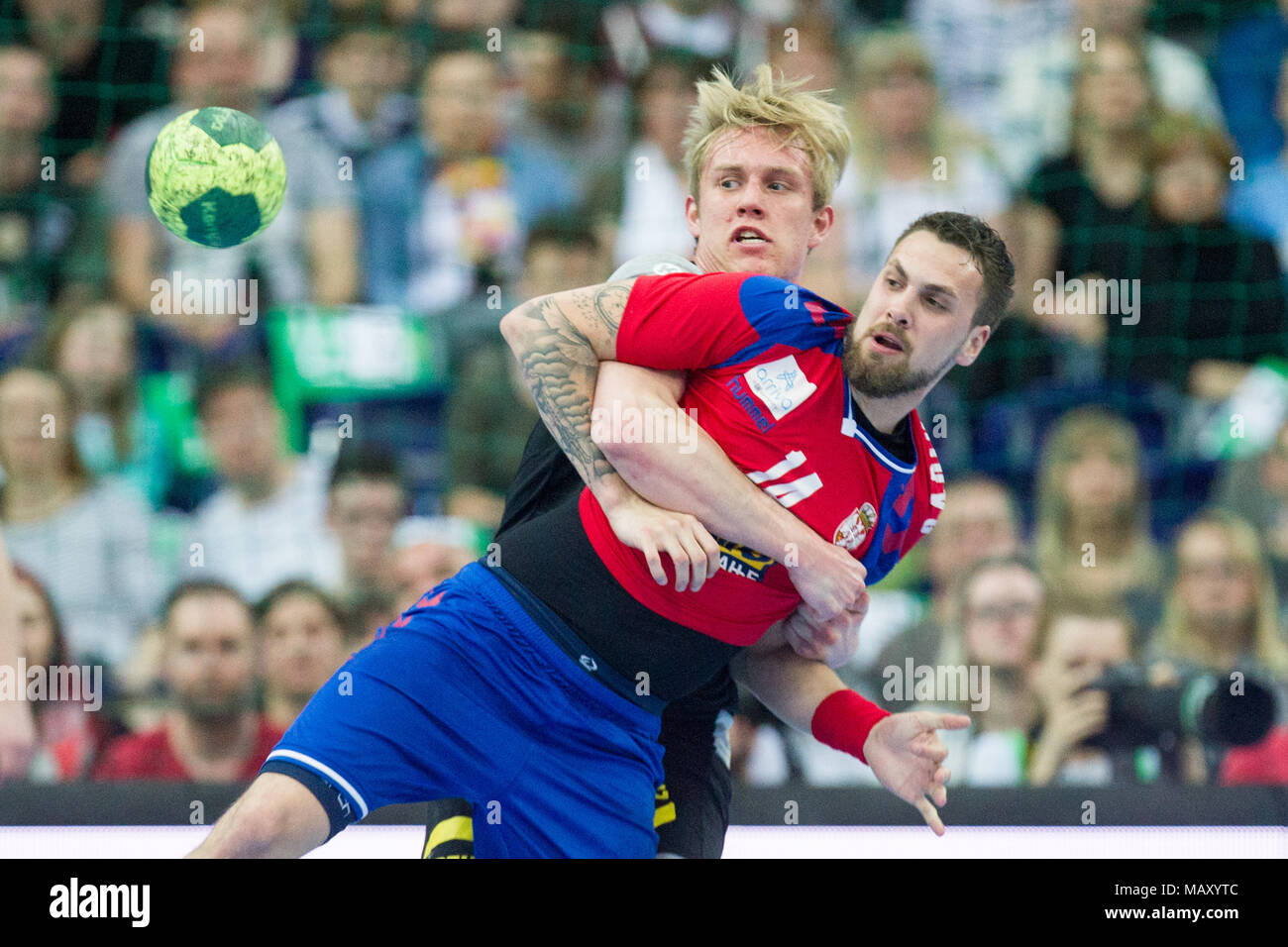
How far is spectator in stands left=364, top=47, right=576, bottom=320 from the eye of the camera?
19.2ft

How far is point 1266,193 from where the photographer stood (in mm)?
6211

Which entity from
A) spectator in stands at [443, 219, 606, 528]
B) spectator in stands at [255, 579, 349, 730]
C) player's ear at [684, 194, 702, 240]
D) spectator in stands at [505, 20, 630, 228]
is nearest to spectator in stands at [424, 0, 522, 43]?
spectator in stands at [505, 20, 630, 228]

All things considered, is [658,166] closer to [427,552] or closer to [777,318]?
[427,552]

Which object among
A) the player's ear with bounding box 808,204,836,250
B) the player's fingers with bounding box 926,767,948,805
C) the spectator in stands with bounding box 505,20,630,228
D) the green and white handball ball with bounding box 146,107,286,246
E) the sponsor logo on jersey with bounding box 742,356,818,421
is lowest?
the player's fingers with bounding box 926,767,948,805

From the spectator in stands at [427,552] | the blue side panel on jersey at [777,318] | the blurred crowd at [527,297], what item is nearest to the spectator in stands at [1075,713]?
the blurred crowd at [527,297]

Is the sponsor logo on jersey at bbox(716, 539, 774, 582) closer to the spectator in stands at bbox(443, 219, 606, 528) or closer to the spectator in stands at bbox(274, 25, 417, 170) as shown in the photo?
the spectator in stands at bbox(443, 219, 606, 528)

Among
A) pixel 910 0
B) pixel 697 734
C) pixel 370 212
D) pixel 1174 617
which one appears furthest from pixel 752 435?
pixel 910 0

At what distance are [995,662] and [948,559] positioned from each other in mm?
480

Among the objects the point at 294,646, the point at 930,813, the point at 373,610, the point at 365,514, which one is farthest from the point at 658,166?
the point at 930,813

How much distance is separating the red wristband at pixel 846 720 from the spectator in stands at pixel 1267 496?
2.81 metres

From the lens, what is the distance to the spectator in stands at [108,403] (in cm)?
555

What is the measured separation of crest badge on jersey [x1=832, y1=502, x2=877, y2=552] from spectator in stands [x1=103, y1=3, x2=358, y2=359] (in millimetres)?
3303

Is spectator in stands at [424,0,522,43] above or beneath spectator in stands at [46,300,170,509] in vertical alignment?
above
